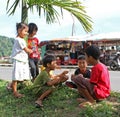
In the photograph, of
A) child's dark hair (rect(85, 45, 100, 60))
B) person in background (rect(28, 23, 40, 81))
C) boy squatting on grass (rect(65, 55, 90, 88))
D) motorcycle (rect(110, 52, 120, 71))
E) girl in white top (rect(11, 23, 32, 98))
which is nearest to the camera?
child's dark hair (rect(85, 45, 100, 60))

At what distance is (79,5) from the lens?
29.7 ft

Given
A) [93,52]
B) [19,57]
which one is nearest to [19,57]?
[19,57]

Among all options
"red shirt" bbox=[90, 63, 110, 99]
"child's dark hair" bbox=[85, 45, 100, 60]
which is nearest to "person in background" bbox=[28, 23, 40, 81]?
"child's dark hair" bbox=[85, 45, 100, 60]

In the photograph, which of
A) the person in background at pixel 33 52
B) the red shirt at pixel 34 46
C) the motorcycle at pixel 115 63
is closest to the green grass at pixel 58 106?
the person in background at pixel 33 52

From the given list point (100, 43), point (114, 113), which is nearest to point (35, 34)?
point (114, 113)

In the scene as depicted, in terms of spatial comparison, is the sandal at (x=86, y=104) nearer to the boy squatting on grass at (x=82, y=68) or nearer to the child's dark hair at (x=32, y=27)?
the boy squatting on grass at (x=82, y=68)

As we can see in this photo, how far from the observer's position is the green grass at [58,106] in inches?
239

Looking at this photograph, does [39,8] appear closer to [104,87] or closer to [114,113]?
[104,87]

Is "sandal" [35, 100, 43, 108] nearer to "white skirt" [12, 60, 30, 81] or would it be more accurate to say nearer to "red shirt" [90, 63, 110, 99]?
"red shirt" [90, 63, 110, 99]

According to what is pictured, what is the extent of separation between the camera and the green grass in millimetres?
6062

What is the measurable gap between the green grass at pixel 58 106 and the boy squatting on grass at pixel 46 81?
0.12 m

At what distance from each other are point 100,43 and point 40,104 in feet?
69.6

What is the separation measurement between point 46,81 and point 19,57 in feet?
2.99

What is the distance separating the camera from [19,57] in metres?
7.90
